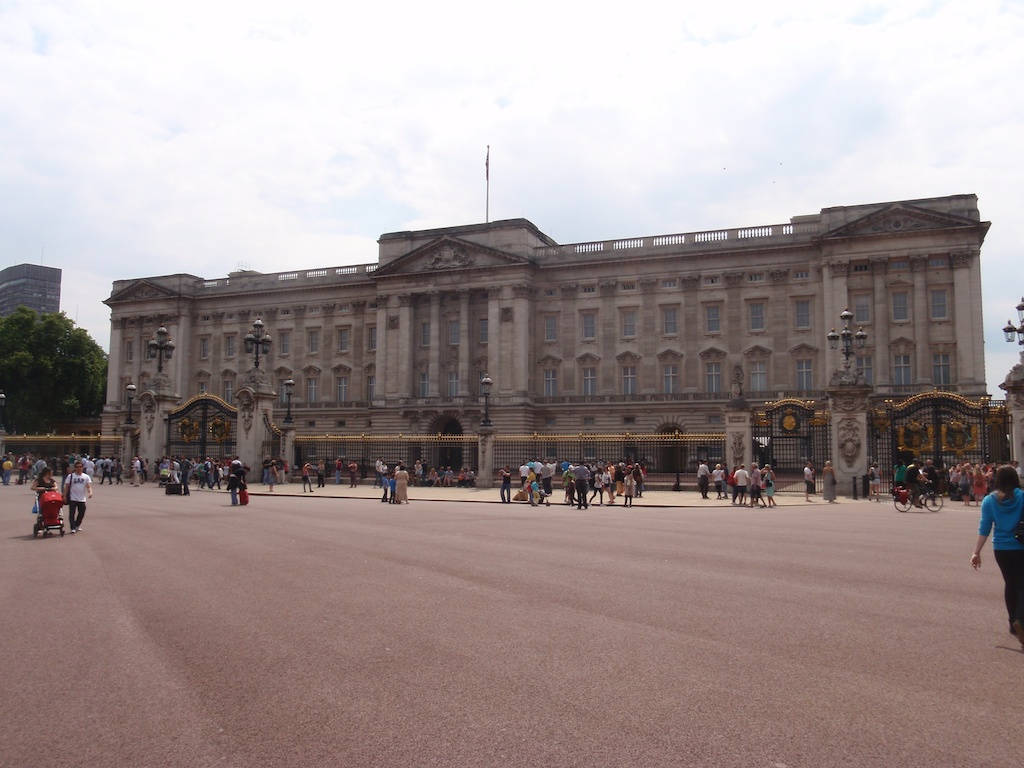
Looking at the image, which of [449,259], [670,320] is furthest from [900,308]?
[449,259]

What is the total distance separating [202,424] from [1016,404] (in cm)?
3336

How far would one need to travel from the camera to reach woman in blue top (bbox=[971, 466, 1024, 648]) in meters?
7.91

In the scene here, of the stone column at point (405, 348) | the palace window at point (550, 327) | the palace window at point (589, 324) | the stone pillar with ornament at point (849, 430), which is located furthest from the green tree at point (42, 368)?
the stone pillar with ornament at point (849, 430)

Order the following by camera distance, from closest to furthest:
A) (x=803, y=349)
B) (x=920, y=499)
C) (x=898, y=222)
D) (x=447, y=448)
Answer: (x=920, y=499), (x=898, y=222), (x=803, y=349), (x=447, y=448)

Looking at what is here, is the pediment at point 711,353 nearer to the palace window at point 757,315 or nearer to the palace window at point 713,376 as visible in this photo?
the palace window at point 713,376

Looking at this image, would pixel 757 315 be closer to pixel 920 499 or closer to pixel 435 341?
pixel 435 341

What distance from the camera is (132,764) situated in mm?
4938

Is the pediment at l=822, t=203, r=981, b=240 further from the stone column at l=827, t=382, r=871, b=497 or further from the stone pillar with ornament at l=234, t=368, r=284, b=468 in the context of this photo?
the stone pillar with ornament at l=234, t=368, r=284, b=468

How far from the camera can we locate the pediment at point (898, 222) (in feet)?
174

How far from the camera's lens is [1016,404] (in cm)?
2744

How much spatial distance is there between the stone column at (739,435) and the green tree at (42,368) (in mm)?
66077

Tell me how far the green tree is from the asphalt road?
71.1 m

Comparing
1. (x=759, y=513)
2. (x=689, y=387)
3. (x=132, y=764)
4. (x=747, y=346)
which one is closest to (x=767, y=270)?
(x=747, y=346)

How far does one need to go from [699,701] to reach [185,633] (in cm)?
496
